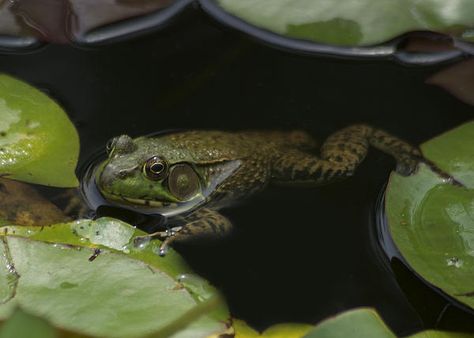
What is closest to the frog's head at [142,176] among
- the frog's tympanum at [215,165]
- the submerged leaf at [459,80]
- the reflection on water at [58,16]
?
the frog's tympanum at [215,165]

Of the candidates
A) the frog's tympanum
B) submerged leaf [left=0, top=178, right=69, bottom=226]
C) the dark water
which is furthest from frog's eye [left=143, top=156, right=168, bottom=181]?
submerged leaf [left=0, top=178, right=69, bottom=226]

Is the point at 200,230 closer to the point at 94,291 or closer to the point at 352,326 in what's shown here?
the point at 94,291

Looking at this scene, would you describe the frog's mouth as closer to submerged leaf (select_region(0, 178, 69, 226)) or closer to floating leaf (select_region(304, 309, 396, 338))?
submerged leaf (select_region(0, 178, 69, 226))

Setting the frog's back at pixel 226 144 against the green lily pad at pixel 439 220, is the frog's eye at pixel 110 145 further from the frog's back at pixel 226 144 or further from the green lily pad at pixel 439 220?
the green lily pad at pixel 439 220

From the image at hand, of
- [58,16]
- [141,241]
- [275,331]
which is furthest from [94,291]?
[58,16]

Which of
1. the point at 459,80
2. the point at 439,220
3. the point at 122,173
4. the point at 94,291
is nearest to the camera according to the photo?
the point at 94,291

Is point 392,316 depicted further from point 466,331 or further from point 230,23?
point 230,23

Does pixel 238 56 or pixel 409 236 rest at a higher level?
pixel 238 56

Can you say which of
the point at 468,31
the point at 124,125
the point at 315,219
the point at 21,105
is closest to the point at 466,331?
the point at 315,219
